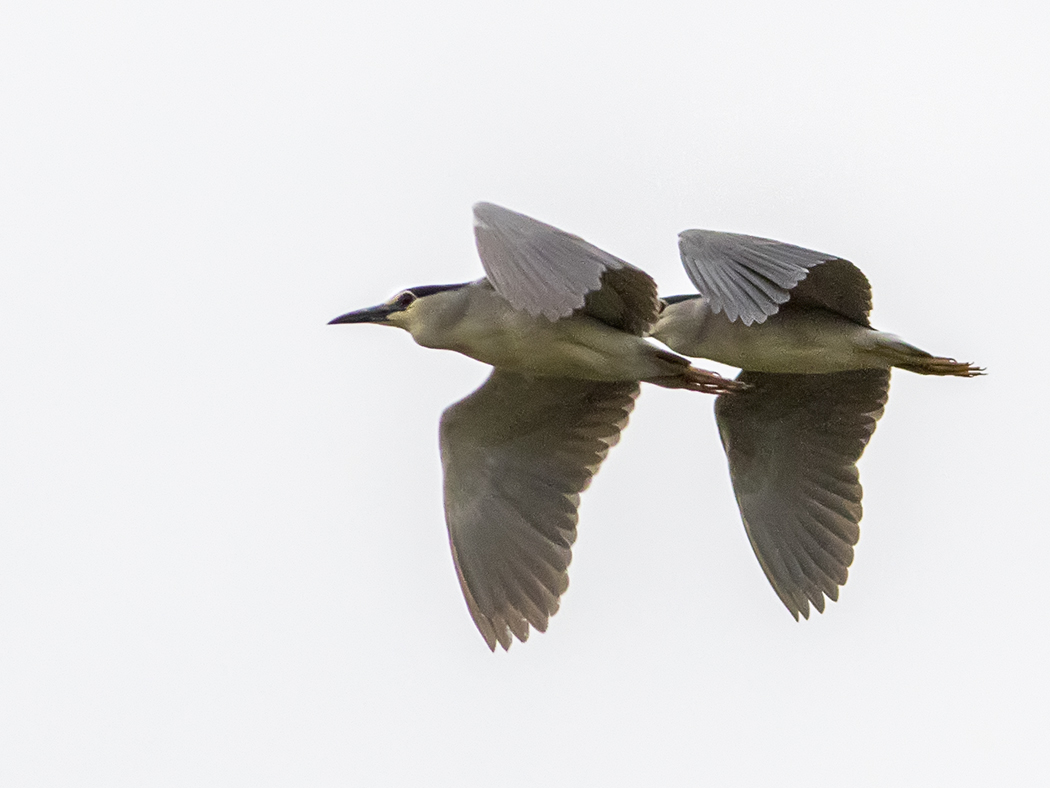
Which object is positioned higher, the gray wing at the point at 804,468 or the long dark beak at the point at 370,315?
the long dark beak at the point at 370,315

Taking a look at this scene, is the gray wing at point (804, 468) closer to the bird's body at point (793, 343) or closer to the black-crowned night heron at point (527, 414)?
the bird's body at point (793, 343)

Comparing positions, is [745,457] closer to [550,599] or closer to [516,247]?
[550,599]

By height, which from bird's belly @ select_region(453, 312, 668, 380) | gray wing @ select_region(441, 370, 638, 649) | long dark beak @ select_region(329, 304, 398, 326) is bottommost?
gray wing @ select_region(441, 370, 638, 649)

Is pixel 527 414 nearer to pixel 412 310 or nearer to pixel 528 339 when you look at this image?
pixel 528 339

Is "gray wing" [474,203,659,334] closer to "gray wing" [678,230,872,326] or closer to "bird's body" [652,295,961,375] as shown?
"gray wing" [678,230,872,326]

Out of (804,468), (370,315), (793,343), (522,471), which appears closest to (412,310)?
(370,315)

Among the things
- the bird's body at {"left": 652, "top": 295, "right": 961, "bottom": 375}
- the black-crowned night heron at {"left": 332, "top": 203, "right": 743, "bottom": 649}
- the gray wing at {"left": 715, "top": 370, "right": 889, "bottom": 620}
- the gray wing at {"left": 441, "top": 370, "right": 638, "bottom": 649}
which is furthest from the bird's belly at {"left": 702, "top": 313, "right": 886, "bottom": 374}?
the gray wing at {"left": 441, "top": 370, "right": 638, "bottom": 649}

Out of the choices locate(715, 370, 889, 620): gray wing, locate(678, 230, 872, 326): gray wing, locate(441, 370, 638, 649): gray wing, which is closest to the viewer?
locate(678, 230, 872, 326): gray wing

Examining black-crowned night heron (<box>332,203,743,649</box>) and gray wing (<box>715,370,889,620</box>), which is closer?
black-crowned night heron (<box>332,203,743,649</box>)

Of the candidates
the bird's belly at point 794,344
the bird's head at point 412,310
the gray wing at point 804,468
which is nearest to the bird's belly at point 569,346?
the bird's head at point 412,310
